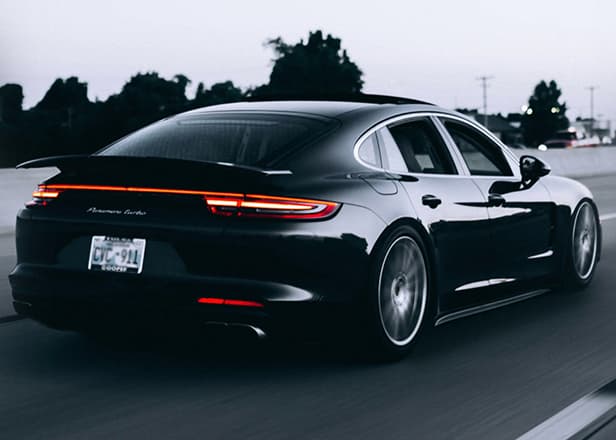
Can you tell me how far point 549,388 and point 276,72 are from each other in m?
123

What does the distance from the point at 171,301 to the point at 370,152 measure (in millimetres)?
1469

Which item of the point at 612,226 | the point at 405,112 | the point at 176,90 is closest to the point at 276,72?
the point at 176,90

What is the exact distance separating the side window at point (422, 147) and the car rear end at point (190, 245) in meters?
0.90

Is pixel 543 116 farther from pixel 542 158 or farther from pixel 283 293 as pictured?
pixel 283 293

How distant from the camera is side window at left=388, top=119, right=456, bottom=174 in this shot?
6664 mm

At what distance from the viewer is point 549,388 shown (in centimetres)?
561

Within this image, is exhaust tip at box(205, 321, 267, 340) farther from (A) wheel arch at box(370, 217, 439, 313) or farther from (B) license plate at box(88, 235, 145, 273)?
(A) wheel arch at box(370, 217, 439, 313)

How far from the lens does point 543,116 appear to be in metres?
177

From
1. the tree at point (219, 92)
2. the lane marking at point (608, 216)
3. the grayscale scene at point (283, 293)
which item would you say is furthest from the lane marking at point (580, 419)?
the tree at point (219, 92)

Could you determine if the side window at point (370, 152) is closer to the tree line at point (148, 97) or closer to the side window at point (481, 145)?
the side window at point (481, 145)

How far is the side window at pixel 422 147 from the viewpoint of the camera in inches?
262

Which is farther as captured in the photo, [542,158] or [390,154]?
[542,158]

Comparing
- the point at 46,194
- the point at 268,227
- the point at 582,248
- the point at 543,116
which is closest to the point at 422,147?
the point at 268,227

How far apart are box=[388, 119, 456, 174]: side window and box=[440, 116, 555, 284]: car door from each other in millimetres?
143
